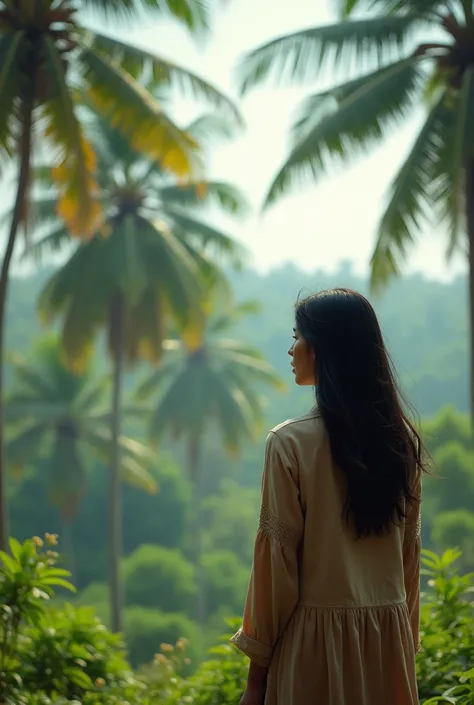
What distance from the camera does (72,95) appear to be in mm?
10305

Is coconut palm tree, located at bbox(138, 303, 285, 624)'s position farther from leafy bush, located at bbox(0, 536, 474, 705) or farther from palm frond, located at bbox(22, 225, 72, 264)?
leafy bush, located at bbox(0, 536, 474, 705)

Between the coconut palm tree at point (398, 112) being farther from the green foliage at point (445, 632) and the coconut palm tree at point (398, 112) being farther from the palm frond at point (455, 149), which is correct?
the green foliage at point (445, 632)

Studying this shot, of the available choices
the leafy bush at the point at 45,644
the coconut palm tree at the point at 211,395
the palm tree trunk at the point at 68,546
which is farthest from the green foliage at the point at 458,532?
the leafy bush at the point at 45,644

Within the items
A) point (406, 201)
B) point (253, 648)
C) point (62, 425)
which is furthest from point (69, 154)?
point (62, 425)

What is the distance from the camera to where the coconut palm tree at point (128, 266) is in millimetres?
17781

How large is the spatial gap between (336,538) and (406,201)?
873cm

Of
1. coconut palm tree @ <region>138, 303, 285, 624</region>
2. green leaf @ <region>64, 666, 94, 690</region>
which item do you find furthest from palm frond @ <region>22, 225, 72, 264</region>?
green leaf @ <region>64, 666, 94, 690</region>

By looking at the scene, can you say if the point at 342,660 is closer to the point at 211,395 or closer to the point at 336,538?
the point at 336,538

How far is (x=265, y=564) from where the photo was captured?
90.4 inches

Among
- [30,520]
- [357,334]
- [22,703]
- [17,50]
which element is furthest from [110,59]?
[30,520]

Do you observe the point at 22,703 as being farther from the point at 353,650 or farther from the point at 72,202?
the point at 72,202

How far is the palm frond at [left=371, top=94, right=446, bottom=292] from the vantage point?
10641 mm

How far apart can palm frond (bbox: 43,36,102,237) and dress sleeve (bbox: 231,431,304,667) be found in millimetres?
8375

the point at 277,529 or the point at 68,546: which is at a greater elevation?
the point at 68,546
